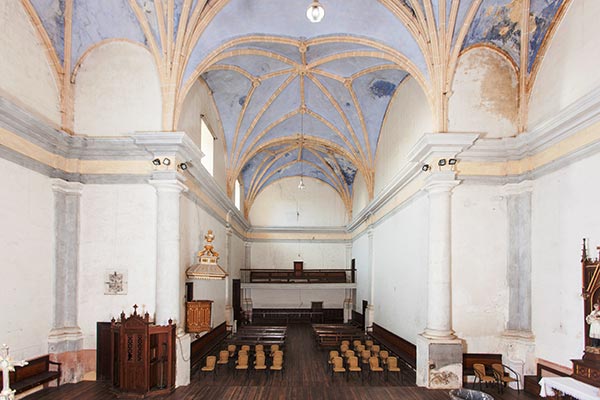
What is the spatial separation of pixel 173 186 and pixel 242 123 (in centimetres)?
695

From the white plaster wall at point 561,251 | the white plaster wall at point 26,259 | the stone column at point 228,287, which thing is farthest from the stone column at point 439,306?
the stone column at point 228,287

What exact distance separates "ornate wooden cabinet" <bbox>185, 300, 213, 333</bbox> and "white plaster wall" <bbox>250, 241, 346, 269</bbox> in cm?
1653

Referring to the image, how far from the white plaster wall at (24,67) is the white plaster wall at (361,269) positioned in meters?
14.0

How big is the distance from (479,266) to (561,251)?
6.09ft

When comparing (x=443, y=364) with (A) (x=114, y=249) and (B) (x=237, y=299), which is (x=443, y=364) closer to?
(A) (x=114, y=249)

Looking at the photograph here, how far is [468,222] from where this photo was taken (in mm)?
10805

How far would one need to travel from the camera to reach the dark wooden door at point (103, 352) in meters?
10.6

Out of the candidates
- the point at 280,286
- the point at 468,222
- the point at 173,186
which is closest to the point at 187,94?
the point at 173,186

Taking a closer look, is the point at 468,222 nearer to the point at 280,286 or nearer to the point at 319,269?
the point at 280,286

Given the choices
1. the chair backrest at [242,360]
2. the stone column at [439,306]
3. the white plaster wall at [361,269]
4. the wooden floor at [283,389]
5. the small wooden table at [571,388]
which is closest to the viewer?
the small wooden table at [571,388]

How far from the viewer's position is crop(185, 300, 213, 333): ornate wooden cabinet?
443 inches

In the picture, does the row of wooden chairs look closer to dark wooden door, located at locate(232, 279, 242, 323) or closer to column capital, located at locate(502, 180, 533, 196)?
column capital, located at locate(502, 180, 533, 196)

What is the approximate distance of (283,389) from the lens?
408 inches

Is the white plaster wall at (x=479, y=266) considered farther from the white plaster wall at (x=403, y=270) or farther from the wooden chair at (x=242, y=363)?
the wooden chair at (x=242, y=363)
